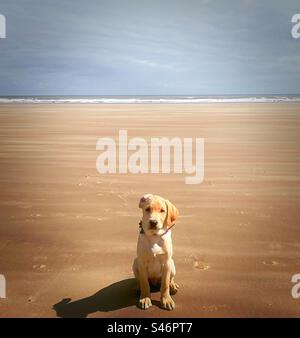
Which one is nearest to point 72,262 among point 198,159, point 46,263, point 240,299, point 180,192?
Answer: point 46,263

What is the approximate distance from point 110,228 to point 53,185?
302cm

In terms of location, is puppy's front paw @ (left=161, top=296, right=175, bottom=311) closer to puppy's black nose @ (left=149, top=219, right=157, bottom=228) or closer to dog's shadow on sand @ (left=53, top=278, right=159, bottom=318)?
dog's shadow on sand @ (left=53, top=278, right=159, bottom=318)

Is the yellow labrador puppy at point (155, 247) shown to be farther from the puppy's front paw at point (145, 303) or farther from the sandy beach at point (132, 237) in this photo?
the sandy beach at point (132, 237)

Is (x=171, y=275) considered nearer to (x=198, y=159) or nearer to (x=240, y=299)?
(x=240, y=299)

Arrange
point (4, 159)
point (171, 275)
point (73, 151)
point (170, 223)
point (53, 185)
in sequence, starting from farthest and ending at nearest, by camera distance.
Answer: point (73, 151) → point (4, 159) → point (53, 185) → point (171, 275) → point (170, 223)

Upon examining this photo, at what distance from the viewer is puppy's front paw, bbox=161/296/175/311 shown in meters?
3.97

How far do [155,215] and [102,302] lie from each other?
129cm

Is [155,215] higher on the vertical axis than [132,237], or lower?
higher

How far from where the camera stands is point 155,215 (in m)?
3.69

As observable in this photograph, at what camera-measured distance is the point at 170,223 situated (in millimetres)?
3826

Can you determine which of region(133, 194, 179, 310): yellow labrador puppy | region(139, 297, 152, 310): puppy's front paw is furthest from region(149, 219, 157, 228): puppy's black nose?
region(139, 297, 152, 310): puppy's front paw

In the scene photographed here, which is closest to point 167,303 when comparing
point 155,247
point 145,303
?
point 145,303

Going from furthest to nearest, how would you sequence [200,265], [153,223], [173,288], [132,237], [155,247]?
[132,237]
[200,265]
[173,288]
[155,247]
[153,223]

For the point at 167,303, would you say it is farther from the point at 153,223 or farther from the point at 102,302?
the point at 153,223
